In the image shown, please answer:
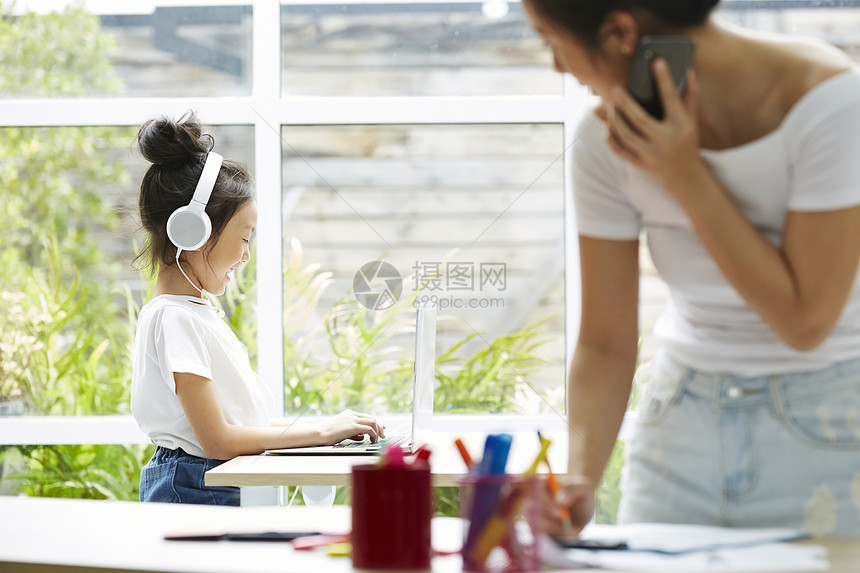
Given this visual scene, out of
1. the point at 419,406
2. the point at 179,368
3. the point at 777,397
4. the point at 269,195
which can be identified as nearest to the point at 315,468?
the point at 419,406

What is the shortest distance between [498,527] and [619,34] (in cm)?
50

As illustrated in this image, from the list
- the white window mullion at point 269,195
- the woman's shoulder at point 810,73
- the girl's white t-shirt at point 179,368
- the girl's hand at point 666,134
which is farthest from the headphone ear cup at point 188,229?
the woman's shoulder at point 810,73

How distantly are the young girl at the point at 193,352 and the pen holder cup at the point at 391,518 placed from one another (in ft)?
3.61

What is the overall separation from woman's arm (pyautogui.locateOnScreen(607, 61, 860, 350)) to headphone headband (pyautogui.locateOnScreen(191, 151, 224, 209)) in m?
1.27

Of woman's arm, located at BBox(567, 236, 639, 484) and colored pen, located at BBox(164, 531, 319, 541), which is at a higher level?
woman's arm, located at BBox(567, 236, 639, 484)

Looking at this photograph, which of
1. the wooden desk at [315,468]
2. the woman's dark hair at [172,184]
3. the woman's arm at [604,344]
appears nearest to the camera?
the woman's arm at [604,344]

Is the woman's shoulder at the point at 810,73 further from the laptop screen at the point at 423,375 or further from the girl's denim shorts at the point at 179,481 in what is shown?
the girl's denim shorts at the point at 179,481

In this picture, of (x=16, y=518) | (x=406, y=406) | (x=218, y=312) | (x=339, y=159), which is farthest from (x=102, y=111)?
(x=16, y=518)

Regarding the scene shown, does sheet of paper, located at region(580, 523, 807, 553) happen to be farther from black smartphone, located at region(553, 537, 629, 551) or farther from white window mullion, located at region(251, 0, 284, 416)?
white window mullion, located at region(251, 0, 284, 416)

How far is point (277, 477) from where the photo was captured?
5.27 feet

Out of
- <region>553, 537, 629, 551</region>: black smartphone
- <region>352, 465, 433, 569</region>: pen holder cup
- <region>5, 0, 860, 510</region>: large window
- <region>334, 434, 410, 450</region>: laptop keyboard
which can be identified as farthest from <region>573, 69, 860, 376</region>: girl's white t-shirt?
<region>5, 0, 860, 510</region>: large window

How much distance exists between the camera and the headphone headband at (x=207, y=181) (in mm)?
1930

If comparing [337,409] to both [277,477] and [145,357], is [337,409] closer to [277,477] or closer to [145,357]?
[145,357]

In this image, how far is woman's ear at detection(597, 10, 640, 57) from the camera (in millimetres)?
889
